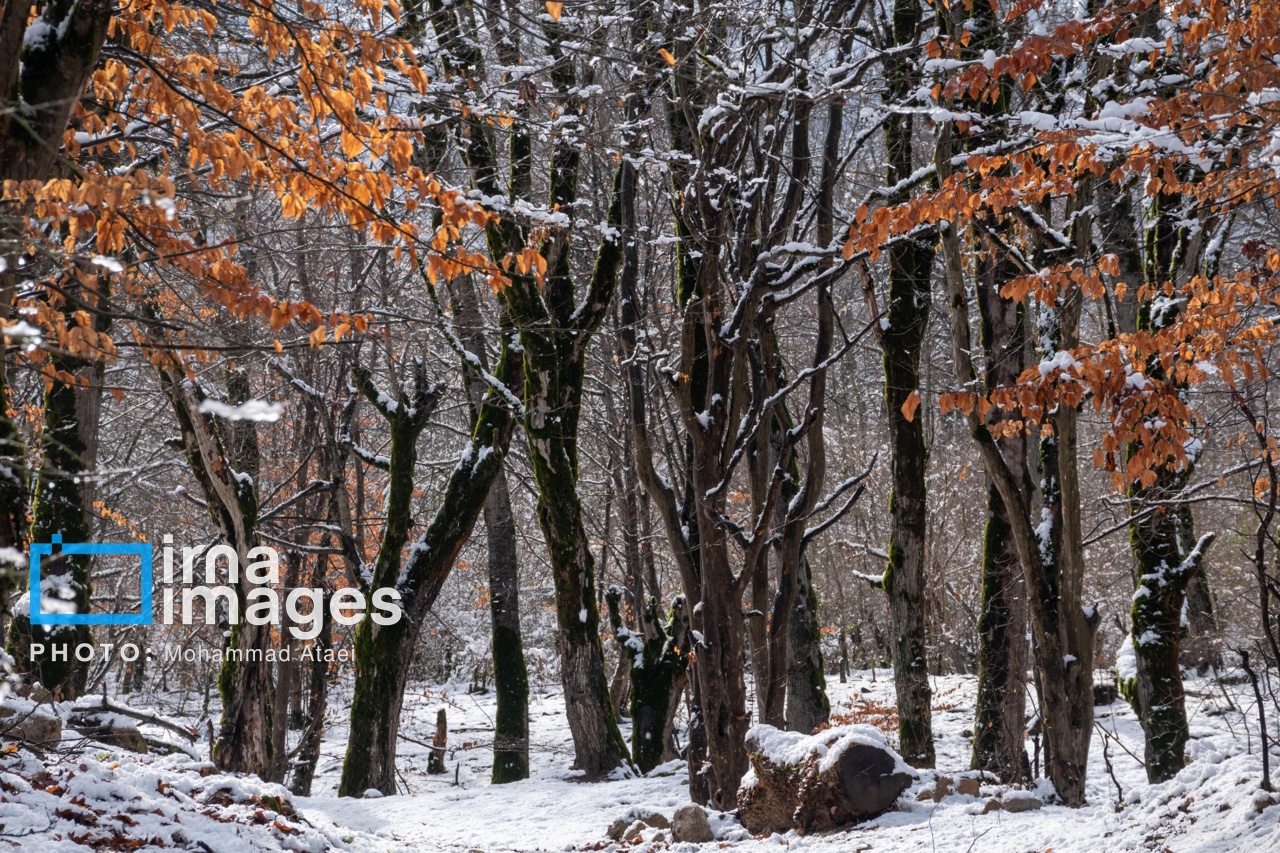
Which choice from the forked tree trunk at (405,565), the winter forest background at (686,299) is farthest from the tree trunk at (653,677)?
the forked tree trunk at (405,565)

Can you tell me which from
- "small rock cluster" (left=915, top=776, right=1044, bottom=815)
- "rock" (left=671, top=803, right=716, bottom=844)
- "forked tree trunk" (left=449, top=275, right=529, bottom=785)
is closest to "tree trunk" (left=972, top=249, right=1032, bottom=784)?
"small rock cluster" (left=915, top=776, right=1044, bottom=815)

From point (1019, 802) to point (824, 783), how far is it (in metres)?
1.21

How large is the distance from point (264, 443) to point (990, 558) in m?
10.4

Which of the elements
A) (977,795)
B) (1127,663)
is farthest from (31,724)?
(1127,663)

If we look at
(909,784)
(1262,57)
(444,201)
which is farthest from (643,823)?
(1262,57)

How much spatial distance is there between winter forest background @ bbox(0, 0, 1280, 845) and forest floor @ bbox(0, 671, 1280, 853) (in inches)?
14.6

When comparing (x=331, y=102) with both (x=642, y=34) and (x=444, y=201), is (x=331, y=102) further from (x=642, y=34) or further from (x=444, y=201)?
(x=642, y=34)

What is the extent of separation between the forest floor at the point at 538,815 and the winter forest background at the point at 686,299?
0.37 metres

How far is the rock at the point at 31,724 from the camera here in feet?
17.4

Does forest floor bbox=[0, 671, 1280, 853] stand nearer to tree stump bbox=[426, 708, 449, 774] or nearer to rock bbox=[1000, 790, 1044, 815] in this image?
rock bbox=[1000, 790, 1044, 815]

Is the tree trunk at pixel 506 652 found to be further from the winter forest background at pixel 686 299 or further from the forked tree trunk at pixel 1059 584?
the forked tree trunk at pixel 1059 584

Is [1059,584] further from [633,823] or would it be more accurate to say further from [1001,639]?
[633,823]

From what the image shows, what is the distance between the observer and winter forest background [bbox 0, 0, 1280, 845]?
466 cm

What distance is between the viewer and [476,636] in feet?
87.2
